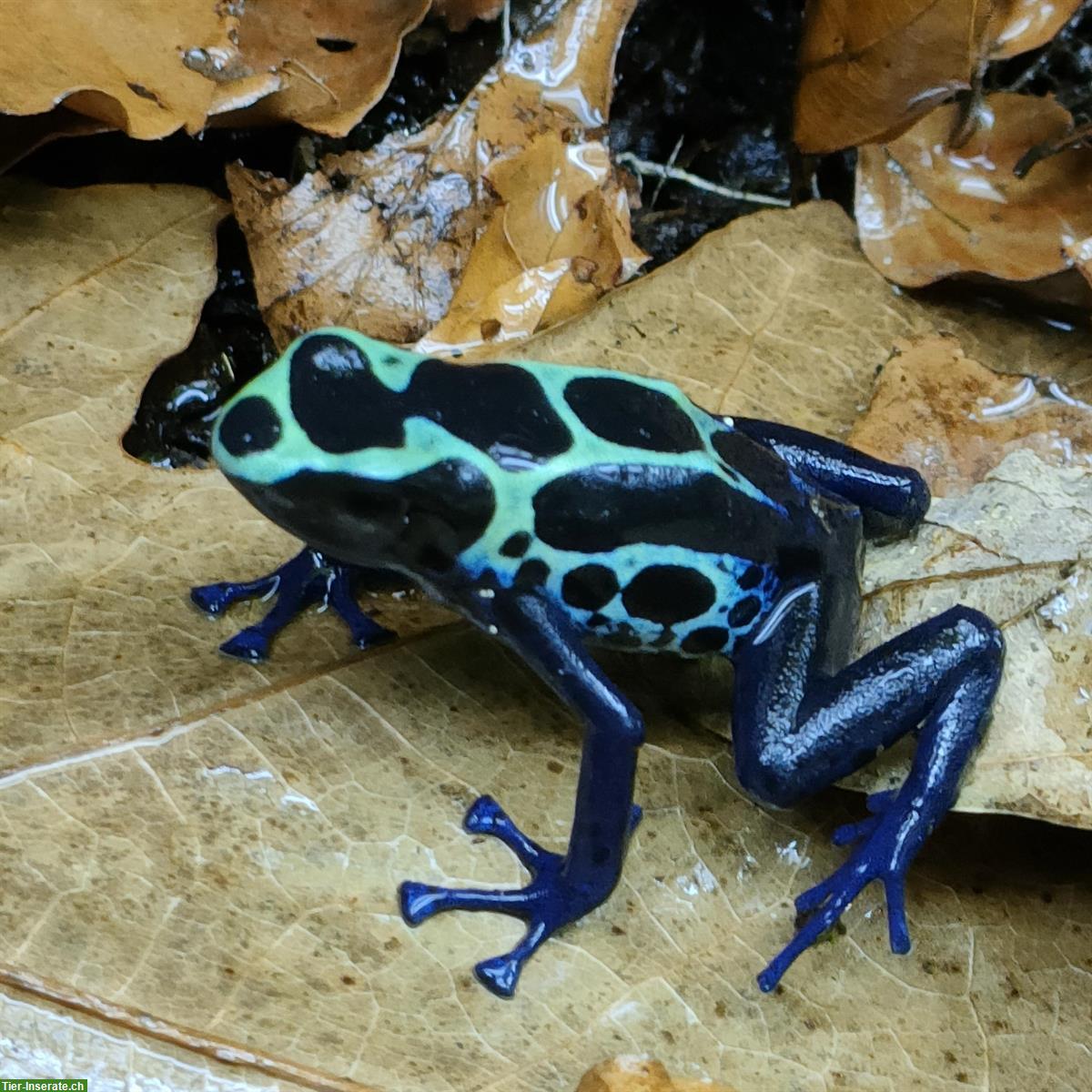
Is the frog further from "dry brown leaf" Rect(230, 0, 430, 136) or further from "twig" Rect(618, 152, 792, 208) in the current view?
"twig" Rect(618, 152, 792, 208)

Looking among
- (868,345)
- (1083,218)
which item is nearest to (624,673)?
(868,345)

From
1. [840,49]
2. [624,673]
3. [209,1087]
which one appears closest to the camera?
[209,1087]

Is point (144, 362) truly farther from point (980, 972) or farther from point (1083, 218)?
point (1083, 218)

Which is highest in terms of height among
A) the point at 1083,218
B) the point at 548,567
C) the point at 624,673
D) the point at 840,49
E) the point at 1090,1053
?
the point at 840,49

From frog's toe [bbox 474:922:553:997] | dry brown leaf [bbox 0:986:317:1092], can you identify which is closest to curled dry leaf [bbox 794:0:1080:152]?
frog's toe [bbox 474:922:553:997]

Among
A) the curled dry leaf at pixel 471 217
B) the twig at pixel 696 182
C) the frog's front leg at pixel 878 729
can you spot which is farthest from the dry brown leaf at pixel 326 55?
the frog's front leg at pixel 878 729

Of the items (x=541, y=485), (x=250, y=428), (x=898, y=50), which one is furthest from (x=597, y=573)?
(x=898, y=50)
